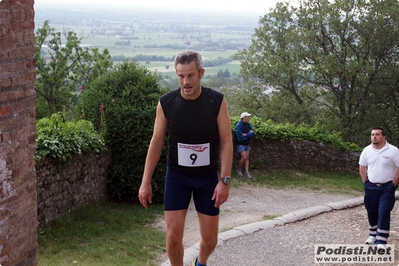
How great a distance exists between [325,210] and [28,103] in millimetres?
7011

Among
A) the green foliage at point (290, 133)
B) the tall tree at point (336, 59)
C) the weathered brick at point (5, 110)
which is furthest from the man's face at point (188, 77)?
the tall tree at point (336, 59)

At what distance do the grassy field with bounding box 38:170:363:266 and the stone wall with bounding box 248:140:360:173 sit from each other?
228 inches

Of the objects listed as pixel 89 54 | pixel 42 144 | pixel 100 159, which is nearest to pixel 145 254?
pixel 42 144

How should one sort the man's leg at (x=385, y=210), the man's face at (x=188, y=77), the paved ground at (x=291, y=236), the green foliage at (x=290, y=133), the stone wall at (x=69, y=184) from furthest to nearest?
the green foliage at (x=290, y=133), the stone wall at (x=69, y=184), the man's leg at (x=385, y=210), the paved ground at (x=291, y=236), the man's face at (x=188, y=77)

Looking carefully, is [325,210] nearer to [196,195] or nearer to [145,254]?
[145,254]

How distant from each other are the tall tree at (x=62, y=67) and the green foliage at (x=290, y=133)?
11294 mm

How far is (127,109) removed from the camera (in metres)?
10.2

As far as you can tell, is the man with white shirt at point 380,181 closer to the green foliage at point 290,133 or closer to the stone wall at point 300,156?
the green foliage at point 290,133

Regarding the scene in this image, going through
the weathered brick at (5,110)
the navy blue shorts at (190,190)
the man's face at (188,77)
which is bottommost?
the navy blue shorts at (190,190)

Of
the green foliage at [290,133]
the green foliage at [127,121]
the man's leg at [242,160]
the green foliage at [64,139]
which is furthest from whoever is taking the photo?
the green foliage at [290,133]

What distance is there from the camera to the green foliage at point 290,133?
15.7 meters

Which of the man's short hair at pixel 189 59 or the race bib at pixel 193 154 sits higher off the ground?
the man's short hair at pixel 189 59

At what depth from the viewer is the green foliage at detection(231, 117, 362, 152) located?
15.7 metres

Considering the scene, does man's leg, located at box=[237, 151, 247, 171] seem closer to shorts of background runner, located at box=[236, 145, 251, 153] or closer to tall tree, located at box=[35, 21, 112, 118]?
shorts of background runner, located at box=[236, 145, 251, 153]
